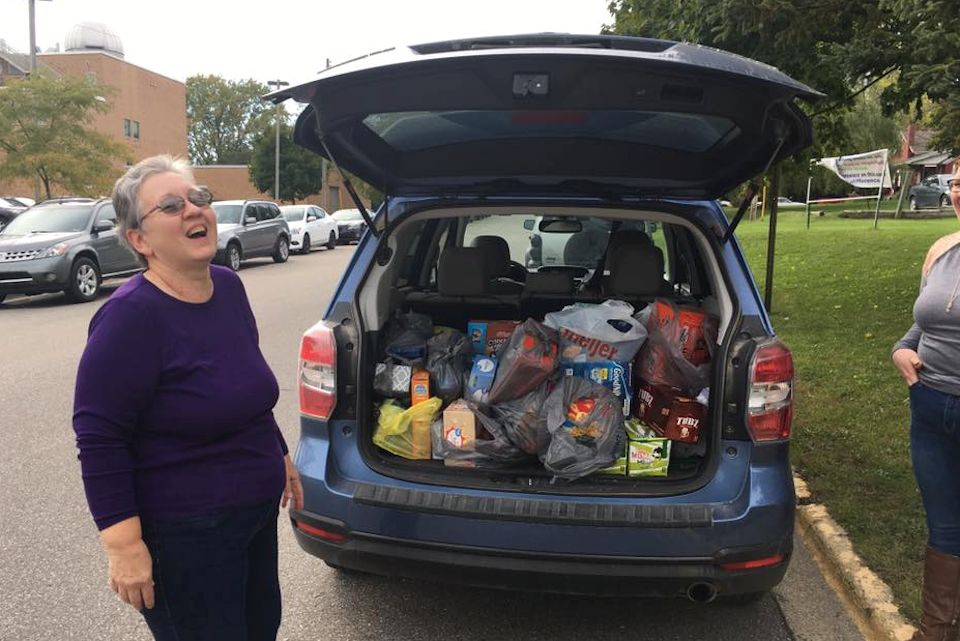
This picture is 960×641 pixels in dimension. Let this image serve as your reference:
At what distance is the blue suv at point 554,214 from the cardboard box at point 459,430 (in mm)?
102

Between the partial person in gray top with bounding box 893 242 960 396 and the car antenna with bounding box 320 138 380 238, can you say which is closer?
the partial person in gray top with bounding box 893 242 960 396

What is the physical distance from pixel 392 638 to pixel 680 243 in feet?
8.77

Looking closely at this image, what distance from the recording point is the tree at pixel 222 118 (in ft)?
247

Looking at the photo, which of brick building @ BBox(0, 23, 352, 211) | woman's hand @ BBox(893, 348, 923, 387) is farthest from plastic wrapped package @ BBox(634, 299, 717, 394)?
brick building @ BBox(0, 23, 352, 211)

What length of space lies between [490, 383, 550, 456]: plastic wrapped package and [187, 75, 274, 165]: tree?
77.3 metres

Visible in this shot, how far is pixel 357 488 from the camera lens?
2.67 meters

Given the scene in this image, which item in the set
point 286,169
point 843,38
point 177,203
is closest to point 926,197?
point 843,38

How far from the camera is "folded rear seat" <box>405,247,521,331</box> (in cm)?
374

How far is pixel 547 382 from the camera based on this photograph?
3123mm

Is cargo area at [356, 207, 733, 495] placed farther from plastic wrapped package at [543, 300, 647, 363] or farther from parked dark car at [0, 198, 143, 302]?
parked dark car at [0, 198, 143, 302]

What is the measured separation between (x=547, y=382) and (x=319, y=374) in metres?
0.93

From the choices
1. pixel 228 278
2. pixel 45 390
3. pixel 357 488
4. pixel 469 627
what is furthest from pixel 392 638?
pixel 45 390

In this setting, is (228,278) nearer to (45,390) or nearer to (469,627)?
(469,627)

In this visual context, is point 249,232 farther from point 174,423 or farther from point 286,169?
point 286,169
